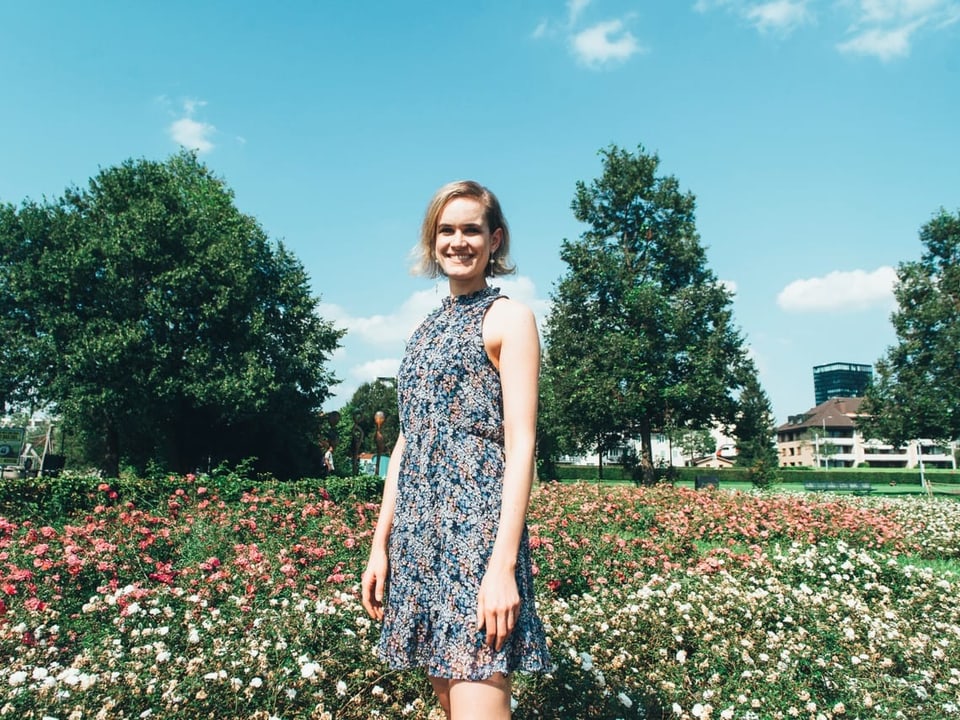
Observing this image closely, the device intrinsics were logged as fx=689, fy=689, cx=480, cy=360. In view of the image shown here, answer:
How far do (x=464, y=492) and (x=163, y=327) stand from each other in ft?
79.2

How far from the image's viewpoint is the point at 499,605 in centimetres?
161

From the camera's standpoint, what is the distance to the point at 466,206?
79.5 inches

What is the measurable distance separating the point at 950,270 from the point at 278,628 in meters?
31.5

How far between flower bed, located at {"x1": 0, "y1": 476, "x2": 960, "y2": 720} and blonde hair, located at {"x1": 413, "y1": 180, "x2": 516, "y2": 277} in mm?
2167

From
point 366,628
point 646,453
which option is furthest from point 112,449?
point 366,628

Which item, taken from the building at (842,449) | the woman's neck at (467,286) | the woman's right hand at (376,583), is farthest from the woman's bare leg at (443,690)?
the building at (842,449)

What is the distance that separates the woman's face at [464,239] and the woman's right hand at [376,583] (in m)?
0.85

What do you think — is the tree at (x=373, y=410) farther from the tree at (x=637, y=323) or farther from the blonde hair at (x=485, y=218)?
the blonde hair at (x=485, y=218)

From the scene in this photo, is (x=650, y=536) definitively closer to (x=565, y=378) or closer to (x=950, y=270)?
(x=565, y=378)

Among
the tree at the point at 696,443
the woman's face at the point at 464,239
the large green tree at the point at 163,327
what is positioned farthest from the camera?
the tree at the point at 696,443

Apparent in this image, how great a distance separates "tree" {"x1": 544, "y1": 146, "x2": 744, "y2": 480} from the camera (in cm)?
2589

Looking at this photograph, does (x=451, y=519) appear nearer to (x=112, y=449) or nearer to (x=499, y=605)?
(x=499, y=605)

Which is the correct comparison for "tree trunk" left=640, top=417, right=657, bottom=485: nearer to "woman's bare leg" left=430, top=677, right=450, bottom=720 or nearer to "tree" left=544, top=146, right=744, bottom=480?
"tree" left=544, top=146, right=744, bottom=480

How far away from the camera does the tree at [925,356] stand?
2625cm
